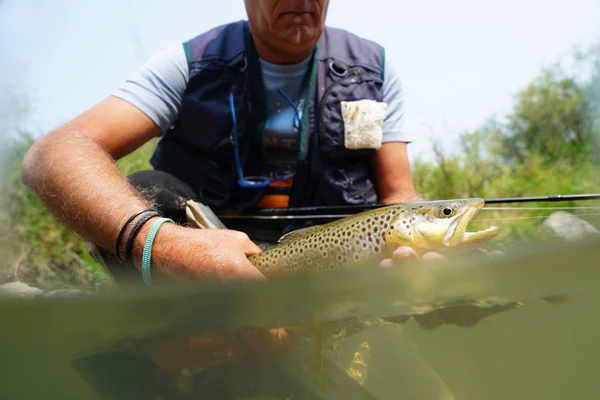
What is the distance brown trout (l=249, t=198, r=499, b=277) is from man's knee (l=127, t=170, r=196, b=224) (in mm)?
677

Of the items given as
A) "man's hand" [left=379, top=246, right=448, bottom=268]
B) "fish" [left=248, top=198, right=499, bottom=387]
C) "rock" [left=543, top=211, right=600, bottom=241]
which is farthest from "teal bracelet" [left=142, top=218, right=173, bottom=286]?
"rock" [left=543, top=211, right=600, bottom=241]

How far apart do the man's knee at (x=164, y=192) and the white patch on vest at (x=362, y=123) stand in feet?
2.79

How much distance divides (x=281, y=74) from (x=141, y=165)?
2.72 m

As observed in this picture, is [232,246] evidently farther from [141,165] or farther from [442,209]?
[141,165]

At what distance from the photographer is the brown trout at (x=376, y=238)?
1723mm

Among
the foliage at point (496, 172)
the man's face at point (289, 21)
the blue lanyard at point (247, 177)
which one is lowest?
the foliage at point (496, 172)

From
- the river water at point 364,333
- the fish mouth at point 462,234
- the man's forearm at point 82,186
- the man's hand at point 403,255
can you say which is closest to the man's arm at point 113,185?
the man's forearm at point 82,186

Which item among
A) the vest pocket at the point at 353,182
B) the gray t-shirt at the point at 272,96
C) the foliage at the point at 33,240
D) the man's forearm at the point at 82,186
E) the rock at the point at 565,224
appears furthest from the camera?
the foliage at the point at 33,240

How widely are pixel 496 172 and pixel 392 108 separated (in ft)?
12.9

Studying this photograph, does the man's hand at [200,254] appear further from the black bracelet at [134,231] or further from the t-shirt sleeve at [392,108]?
the t-shirt sleeve at [392,108]

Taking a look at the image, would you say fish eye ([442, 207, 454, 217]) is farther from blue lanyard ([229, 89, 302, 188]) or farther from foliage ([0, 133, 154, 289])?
foliage ([0, 133, 154, 289])

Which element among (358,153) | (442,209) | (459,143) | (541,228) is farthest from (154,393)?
(459,143)

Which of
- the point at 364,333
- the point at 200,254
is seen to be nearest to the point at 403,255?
the point at 364,333

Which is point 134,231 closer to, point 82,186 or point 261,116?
point 82,186
